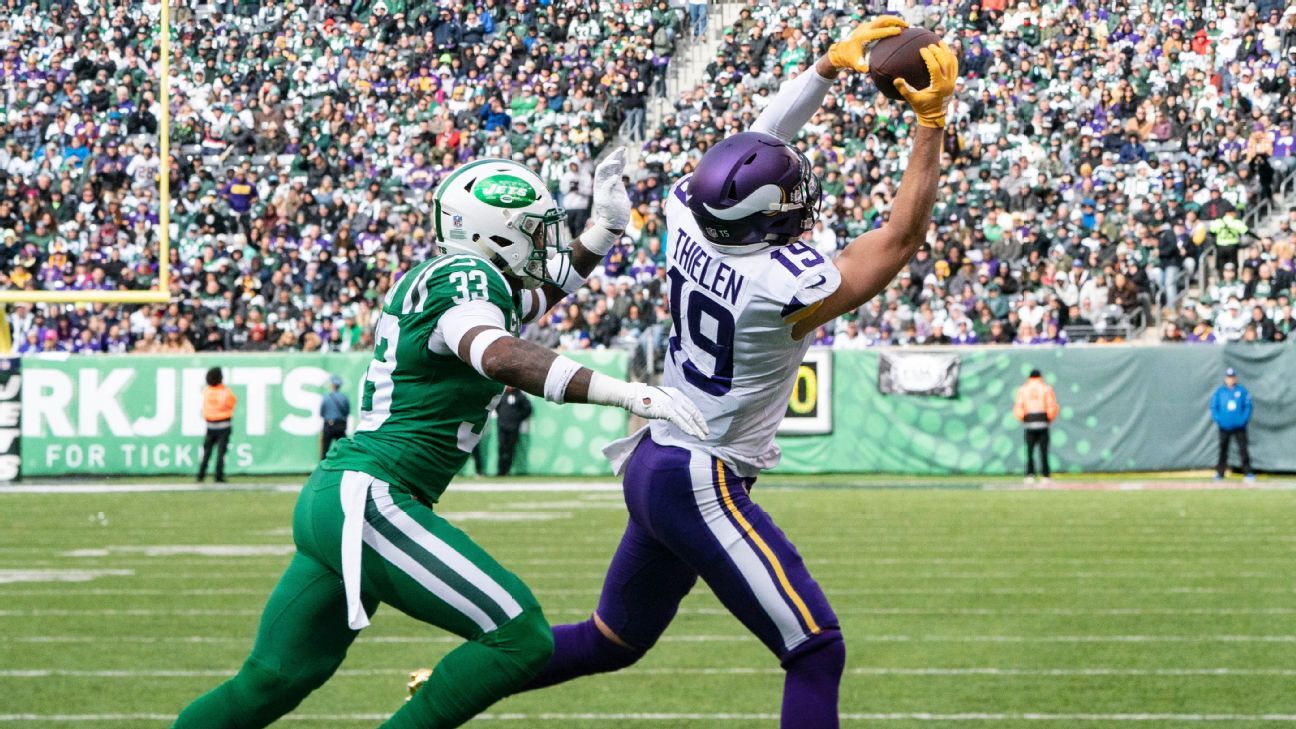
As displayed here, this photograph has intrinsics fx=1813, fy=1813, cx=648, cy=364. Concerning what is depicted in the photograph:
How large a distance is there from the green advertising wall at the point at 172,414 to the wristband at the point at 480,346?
Result: 17.4 meters

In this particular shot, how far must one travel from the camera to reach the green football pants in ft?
14.1

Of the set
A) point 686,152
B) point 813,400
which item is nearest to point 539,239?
point 813,400

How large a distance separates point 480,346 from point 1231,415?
17.1m

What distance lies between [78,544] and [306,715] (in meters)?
7.31

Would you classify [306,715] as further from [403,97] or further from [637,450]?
[403,97]

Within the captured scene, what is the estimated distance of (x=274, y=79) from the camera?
2592 cm

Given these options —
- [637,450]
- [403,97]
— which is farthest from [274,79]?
[637,450]

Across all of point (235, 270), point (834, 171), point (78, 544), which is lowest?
point (78, 544)

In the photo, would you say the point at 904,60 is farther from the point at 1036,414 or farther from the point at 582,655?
the point at 1036,414

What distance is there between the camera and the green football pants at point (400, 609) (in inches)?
170

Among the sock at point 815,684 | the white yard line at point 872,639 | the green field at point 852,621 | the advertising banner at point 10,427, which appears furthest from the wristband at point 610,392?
the advertising banner at point 10,427

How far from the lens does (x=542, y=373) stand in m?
4.07

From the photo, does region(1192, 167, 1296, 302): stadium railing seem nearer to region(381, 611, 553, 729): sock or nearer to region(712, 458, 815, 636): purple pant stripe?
region(712, 458, 815, 636): purple pant stripe

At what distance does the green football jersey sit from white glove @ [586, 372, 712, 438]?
53 cm
